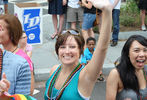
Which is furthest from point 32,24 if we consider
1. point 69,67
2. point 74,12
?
point 69,67

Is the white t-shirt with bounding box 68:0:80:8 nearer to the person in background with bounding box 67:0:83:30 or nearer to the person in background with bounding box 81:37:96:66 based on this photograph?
the person in background with bounding box 67:0:83:30

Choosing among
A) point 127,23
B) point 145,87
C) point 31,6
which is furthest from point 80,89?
point 127,23

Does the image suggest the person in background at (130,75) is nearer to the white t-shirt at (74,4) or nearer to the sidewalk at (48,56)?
the sidewalk at (48,56)

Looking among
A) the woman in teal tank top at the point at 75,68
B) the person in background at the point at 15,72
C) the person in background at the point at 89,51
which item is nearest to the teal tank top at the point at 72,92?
the woman in teal tank top at the point at 75,68

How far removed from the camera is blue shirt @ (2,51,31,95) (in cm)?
225

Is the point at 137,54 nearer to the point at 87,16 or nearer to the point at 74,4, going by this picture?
the point at 87,16

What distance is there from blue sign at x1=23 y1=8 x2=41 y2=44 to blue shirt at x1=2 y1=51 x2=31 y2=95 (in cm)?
454

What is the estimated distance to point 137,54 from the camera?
2.87 m

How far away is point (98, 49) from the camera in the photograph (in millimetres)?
2021

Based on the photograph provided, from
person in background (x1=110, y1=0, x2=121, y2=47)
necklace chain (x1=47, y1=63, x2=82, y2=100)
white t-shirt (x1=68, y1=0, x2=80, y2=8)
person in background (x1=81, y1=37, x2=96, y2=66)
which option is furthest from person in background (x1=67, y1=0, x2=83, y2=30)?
necklace chain (x1=47, y1=63, x2=82, y2=100)

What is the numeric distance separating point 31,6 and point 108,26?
5.17m

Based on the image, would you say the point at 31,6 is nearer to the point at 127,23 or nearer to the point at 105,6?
the point at 127,23

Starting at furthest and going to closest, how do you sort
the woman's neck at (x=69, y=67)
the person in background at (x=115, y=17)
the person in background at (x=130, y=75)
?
the person in background at (x=115, y=17) < the person in background at (x=130, y=75) < the woman's neck at (x=69, y=67)

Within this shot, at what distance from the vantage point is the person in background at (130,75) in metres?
2.76
